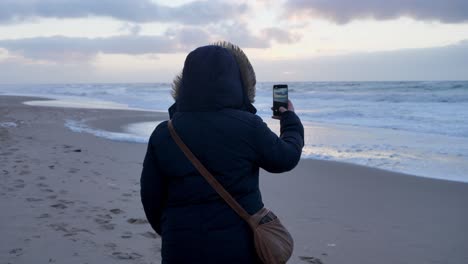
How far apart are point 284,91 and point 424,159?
794 centimetres

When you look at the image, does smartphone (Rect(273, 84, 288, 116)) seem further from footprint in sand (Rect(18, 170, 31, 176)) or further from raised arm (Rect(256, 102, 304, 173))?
footprint in sand (Rect(18, 170, 31, 176))

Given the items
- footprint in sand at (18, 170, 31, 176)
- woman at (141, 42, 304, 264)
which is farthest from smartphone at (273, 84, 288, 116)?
footprint in sand at (18, 170, 31, 176)

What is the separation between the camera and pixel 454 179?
755 centimetres

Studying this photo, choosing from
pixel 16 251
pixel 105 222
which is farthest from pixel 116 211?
pixel 16 251

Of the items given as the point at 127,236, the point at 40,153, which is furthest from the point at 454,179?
the point at 40,153

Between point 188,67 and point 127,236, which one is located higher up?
point 188,67

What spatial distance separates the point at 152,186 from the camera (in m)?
2.06

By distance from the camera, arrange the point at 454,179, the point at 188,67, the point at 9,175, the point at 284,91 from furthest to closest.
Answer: the point at 454,179
the point at 9,175
the point at 284,91
the point at 188,67

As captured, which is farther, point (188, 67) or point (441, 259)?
point (441, 259)

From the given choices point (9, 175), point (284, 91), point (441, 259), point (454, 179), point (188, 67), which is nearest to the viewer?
point (188, 67)

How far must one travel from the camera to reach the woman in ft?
6.35

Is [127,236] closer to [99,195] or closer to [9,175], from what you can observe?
[99,195]

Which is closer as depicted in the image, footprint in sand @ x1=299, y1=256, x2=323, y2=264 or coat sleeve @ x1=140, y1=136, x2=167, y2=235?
coat sleeve @ x1=140, y1=136, x2=167, y2=235

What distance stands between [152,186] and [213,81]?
54cm
